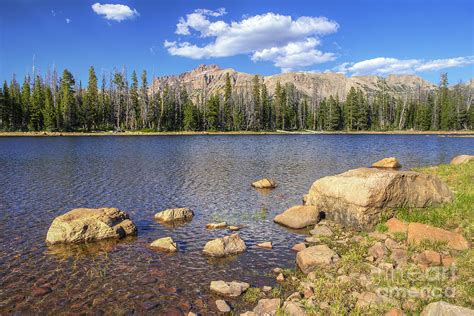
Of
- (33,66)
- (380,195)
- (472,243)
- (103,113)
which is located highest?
(33,66)

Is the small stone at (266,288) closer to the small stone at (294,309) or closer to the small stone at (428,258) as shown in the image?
the small stone at (294,309)

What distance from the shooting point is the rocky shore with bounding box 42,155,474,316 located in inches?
406

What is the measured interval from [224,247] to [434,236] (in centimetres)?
882

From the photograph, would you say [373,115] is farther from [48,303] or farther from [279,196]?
[48,303]

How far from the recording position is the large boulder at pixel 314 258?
44.8ft

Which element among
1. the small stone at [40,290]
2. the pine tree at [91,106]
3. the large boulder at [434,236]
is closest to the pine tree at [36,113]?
the pine tree at [91,106]

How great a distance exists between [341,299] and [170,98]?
13940 cm

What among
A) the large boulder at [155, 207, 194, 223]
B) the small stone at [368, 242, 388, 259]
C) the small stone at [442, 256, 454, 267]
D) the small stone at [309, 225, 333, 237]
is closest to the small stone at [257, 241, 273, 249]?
the small stone at [309, 225, 333, 237]

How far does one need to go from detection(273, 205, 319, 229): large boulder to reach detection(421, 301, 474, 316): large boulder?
11.3 meters

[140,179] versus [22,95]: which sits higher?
[22,95]

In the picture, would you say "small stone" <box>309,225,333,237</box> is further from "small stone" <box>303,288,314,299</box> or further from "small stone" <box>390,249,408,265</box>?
"small stone" <box>303,288,314,299</box>

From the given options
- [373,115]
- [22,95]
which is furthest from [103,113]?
[373,115]

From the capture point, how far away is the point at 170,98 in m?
144

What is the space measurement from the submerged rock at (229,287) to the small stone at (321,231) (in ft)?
22.0
